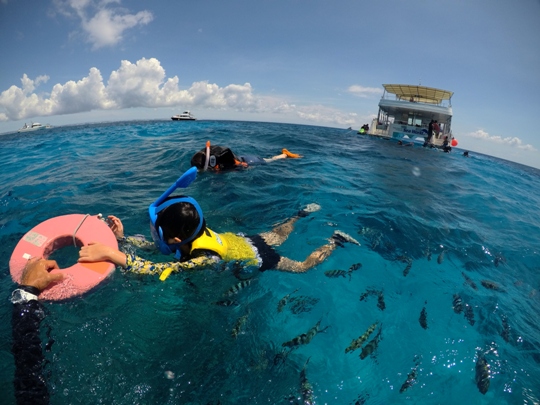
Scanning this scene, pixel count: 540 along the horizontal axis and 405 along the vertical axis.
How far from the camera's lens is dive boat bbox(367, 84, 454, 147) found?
3362 centimetres

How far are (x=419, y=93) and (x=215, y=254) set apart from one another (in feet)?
139

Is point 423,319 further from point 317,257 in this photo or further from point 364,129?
point 364,129

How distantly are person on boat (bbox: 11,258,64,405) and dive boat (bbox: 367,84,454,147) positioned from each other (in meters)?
38.7

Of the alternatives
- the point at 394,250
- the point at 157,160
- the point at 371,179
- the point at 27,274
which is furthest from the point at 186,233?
the point at 157,160

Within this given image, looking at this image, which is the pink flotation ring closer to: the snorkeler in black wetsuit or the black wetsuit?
the black wetsuit

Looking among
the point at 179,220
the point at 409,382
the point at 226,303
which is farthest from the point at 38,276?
the point at 409,382

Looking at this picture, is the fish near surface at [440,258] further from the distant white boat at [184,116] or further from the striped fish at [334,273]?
the distant white boat at [184,116]

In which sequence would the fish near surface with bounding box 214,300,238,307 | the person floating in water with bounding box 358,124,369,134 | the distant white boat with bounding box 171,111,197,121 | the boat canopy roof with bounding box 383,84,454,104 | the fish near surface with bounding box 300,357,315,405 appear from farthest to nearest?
1. the distant white boat with bounding box 171,111,197,121
2. the person floating in water with bounding box 358,124,369,134
3. the boat canopy roof with bounding box 383,84,454,104
4. the fish near surface with bounding box 214,300,238,307
5. the fish near surface with bounding box 300,357,315,405

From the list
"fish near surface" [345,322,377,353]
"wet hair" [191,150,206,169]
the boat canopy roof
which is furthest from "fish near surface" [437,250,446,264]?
the boat canopy roof

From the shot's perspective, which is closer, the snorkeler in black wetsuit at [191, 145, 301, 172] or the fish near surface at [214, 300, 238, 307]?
the fish near surface at [214, 300, 238, 307]

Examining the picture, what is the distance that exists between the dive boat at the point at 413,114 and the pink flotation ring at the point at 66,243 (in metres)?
37.9

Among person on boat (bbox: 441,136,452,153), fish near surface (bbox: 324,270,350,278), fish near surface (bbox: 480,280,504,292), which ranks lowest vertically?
fish near surface (bbox: 480,280,504,292)

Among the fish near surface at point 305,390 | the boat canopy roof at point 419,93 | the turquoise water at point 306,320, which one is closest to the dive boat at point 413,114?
the boat canopy roof at point 419,93

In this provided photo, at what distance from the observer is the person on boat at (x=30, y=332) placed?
2697 millimetres
